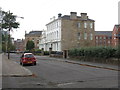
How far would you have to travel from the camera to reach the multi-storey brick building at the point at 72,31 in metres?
65.6

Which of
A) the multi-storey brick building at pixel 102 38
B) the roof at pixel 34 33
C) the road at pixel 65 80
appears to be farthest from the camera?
the roof at pixel 34 33

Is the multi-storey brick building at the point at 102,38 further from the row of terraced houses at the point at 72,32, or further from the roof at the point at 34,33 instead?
the row of terraced houses at the point at 72,32

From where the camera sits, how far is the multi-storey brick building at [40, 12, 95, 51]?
2581 inches

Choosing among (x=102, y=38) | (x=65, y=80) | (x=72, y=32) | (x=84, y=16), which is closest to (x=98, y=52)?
(x=65, y=80)

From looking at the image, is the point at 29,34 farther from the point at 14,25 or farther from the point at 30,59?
the point at 30,59

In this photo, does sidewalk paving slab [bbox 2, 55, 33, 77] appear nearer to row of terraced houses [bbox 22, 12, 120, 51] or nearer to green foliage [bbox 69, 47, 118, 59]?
green foliage [bbox 69, 47, 118, 59]

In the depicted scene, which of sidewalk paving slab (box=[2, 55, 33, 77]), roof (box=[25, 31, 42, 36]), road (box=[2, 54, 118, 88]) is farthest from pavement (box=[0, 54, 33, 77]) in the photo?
roof (box=[25, 31, 42, 36])

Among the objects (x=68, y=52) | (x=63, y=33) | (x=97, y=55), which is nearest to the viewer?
(x=97, y=55)

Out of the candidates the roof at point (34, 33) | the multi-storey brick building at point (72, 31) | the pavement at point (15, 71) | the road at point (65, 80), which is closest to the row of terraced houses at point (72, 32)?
the multi-storey brick building at point (72, 31)

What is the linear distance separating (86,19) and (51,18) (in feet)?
41.6

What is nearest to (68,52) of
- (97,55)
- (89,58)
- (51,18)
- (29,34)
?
(89,58)

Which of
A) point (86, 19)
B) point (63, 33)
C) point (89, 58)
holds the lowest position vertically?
point (89, 58)

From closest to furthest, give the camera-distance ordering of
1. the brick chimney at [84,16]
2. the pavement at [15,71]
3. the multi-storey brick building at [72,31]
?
the pavement at [15,71] < the multi-storey brick building at [72,31] < the brick chimney at [84,16]

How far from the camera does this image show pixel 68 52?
148 ft
